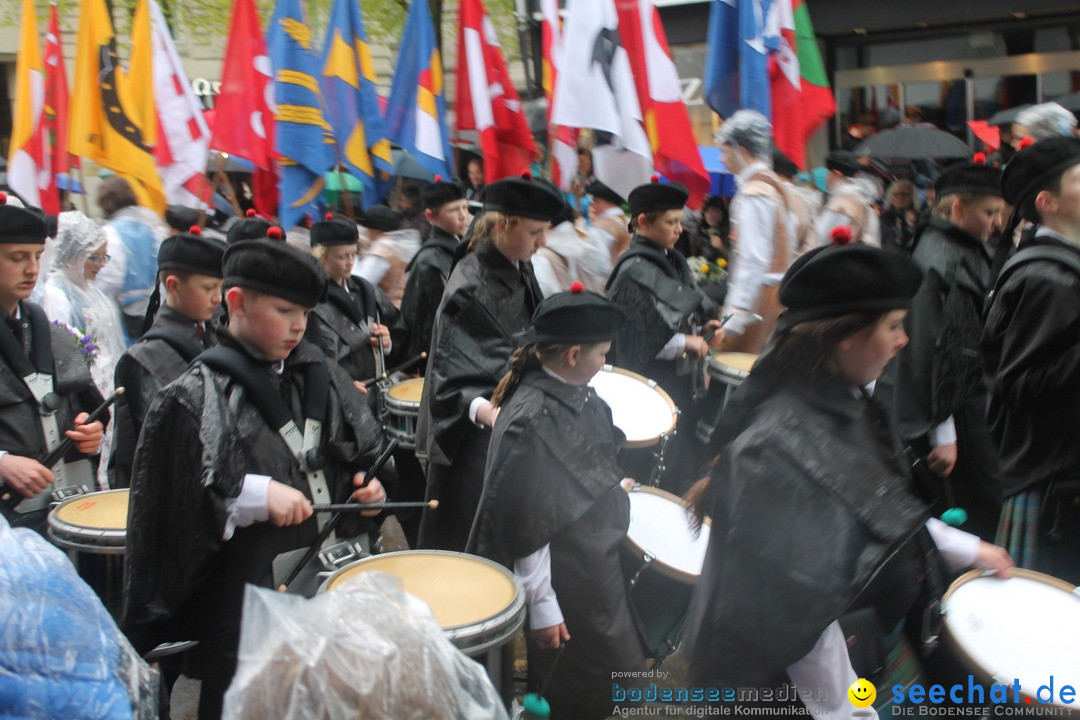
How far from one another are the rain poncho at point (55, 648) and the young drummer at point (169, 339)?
6.92ft

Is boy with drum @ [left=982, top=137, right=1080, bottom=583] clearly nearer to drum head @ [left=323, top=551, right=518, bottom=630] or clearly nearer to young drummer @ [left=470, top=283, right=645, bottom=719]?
young drummer @ [left=470, top=283, right=645, bottom=719]

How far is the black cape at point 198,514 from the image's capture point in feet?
9.61

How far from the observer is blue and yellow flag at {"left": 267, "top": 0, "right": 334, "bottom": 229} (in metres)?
7.19

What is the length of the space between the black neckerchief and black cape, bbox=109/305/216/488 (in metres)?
0.40

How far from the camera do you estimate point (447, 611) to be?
274 cm

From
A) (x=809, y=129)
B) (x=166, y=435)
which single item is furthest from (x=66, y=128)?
(x=166, y=435)

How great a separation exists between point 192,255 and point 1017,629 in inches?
134

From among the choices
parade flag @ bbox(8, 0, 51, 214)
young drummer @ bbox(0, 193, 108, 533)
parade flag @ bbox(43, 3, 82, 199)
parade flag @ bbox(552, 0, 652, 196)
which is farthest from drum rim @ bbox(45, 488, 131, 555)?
parade flag @ bbox(43, 3, 82, 199)

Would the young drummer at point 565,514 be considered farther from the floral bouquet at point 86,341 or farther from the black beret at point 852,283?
the floral bouquet at point 86,341

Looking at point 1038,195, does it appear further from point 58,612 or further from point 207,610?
point 58,612

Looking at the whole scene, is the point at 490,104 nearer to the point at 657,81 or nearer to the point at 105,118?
the point at 657,81

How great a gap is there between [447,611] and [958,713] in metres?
1.41

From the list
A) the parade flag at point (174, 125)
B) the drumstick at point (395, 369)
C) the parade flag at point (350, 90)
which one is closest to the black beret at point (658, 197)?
the drumstick at point (395, 369)

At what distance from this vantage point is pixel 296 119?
722cm
